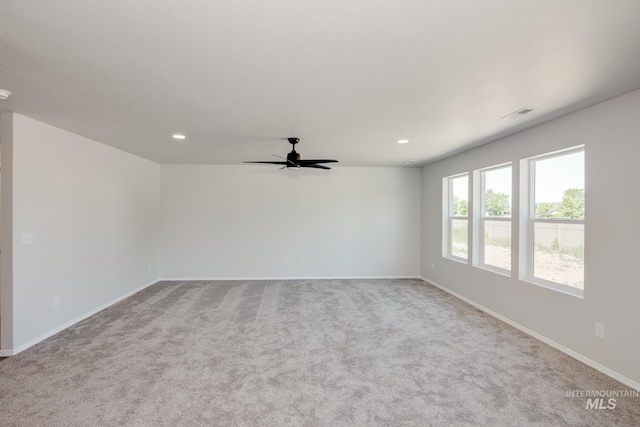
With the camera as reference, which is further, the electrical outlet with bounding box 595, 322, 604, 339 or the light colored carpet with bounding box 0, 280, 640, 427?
the electrical outlet with bounding box 595, 322, 604, 339

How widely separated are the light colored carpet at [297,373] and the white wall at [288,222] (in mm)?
1944

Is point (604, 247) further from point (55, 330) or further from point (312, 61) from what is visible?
point (55, 330)

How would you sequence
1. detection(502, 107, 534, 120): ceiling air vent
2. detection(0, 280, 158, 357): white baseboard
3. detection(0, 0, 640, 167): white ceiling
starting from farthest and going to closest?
detection(0, 280, 158, 357): white baseboard
detection(502, 107, 534, 120): ceiling air vent
detection(0, 0, 640, 167): white ceiling

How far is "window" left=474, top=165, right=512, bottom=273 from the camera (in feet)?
12.7

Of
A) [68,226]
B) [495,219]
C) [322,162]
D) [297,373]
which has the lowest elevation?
[297,373]

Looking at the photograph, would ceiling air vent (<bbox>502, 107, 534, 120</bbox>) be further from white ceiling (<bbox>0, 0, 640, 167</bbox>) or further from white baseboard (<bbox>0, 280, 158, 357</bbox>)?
white baseboard (<bbox>0, 280, 158, 357</bbox>)

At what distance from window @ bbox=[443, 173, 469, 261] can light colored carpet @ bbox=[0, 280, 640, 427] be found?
4.26ft

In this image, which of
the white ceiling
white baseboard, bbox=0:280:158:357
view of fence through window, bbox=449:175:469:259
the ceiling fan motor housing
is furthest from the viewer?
view of fence through window, bbox=449:175:469:259

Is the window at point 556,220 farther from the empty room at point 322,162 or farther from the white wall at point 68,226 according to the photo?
the white wall at point 68,226

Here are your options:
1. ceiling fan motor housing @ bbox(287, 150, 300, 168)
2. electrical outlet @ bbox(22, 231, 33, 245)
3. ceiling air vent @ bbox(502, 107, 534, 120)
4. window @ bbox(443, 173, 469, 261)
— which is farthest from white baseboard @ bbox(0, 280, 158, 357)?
window @ bbox(443, 173, 469, 261)

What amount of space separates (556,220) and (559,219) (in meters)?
0.04

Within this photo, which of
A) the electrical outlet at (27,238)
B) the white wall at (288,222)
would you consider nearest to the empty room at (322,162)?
the electrical outlet at (27,238)

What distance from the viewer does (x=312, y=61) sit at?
1.84 meters

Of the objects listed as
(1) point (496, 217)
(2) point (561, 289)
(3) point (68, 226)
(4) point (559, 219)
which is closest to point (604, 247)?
(4) point (559, 219)
